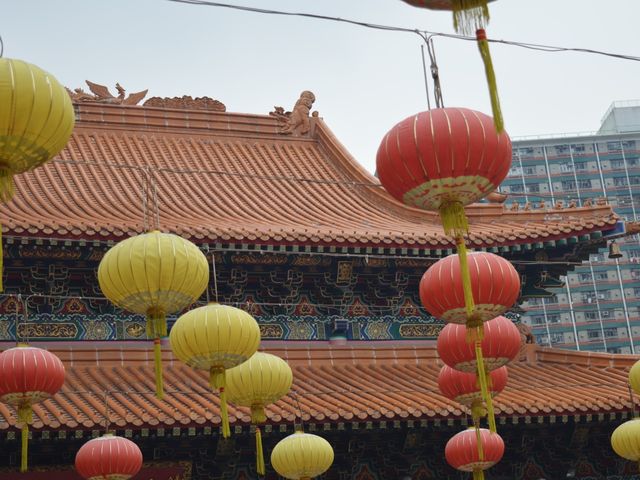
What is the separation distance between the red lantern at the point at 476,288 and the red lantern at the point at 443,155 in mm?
1519

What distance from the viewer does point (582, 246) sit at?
1523cm

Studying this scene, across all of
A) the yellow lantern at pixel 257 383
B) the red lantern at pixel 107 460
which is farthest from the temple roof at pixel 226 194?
the red lantern at pixel 107 460

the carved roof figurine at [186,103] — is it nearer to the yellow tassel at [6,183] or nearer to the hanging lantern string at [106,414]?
the hanging lantern string at [106,414]

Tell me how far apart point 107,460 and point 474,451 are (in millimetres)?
3703

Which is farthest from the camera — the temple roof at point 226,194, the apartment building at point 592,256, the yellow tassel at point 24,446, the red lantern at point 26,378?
the apartment building at point 592,256

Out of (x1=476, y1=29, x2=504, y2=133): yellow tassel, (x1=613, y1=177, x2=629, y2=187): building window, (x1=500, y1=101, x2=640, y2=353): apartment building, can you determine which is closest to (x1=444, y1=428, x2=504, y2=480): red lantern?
(x1=476, y1=29, x2=504, y2=133): yellow tassel

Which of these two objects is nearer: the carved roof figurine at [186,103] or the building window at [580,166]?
the carved roof figurine at [186,103]

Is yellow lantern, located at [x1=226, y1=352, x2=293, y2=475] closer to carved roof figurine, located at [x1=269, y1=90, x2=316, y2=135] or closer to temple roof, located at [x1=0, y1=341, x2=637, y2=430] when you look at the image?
temple roof, located at [x1=0, y1=341, x2=637, y2=430]

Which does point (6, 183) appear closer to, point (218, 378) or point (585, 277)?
point (218, 378)

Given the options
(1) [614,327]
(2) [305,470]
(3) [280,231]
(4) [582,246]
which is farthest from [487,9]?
(1) [614,327]

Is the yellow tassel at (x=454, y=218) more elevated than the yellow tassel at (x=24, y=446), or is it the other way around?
the yellow tassel at (x=454, y=218)

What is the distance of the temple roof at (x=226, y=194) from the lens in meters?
13.8

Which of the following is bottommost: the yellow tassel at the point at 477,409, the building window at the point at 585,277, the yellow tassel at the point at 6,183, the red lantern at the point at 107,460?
the red lantern at the point at 107,460

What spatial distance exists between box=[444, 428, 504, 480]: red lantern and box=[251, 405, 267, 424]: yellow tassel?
2161 mm
